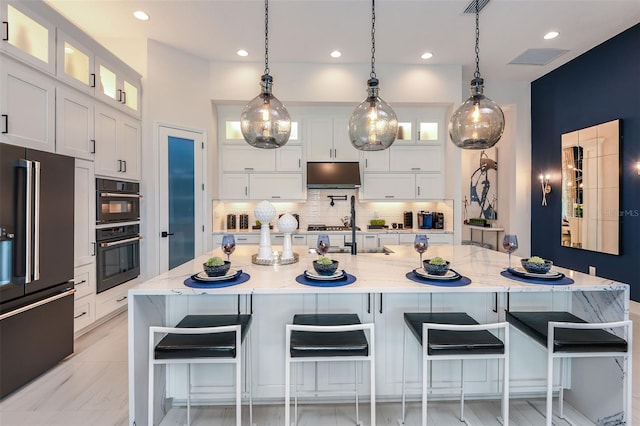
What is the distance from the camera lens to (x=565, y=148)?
4.57m

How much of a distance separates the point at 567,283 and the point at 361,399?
4.77ft

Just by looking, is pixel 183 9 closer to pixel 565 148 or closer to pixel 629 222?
pixel 565 148

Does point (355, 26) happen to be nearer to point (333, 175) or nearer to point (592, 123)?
point (333, 175)

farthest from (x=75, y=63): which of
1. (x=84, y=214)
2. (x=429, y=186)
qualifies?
(x=429, y=186)

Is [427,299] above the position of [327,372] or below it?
above

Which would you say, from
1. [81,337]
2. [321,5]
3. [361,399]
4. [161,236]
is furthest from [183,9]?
[361,399]

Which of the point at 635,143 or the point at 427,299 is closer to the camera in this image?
the point at 427,299

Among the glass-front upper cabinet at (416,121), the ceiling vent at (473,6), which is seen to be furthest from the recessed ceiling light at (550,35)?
the glass-front upper cabinet at (416,121)

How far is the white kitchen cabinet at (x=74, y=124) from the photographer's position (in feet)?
8.79

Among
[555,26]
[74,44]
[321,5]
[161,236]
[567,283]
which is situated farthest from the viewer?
[161,236]

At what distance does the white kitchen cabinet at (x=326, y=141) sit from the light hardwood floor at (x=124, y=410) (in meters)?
3.52

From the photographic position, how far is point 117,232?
341 cm

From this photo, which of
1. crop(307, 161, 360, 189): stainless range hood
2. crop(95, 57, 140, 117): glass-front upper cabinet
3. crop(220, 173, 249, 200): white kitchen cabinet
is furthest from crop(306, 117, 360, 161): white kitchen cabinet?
crop(95, 57, 140, 117): glass-front upper cabinet

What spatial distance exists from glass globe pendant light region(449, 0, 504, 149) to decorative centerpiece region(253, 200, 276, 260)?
4.83 feet
